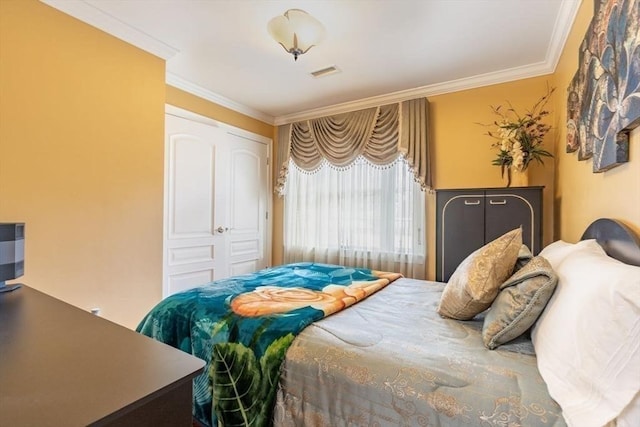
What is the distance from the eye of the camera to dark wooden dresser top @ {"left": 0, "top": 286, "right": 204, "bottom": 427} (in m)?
0.51

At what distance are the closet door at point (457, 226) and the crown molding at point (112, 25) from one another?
99.8 inches

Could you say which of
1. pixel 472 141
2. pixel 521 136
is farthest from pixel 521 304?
pixel 472 141

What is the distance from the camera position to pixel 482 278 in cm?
128

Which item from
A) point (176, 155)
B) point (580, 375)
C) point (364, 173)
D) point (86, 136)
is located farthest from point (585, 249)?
point (176, 155)

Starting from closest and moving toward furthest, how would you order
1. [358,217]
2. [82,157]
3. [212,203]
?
[82,157]
[212,203]
[358,217]

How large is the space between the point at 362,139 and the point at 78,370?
3.13m

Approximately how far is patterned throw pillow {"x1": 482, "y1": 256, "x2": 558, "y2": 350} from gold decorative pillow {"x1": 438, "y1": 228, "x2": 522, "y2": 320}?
90 mm

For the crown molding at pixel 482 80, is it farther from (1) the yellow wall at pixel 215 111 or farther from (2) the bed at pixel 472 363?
(2) the bed at pixel 472 363

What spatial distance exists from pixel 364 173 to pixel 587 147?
83.1 inches

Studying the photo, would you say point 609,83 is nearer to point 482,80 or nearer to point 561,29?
point 561,29

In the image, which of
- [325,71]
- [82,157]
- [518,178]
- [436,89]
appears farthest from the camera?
[436,89]

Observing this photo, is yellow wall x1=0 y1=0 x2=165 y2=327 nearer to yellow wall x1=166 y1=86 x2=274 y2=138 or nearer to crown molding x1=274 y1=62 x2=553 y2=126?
yellow wall x1=166 y1=86 x2=274 y2=138

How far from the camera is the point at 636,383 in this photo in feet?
2.22

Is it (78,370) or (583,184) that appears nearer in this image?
(78,370)
